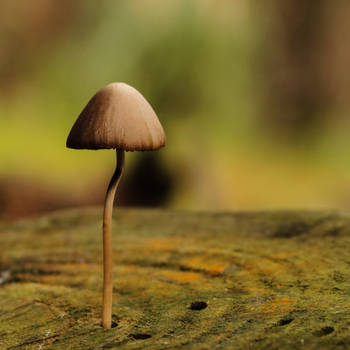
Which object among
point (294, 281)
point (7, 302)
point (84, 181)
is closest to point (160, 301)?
point (294, 281)

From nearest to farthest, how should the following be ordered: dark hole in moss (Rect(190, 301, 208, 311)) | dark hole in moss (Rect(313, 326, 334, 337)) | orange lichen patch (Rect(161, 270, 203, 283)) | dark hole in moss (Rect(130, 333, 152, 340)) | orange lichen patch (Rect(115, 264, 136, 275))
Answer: dark hole in moss (Rect(313, 326, 334, 337)) < dark hole in moss (Rect(130, 333, 152, 340)) < dark hole in moss (Rect(190, 301, 208, 311)) < orange lichen patch (Rect(161, 270, 203, 283)) < orange lichen patch (Rect(115, 264, 136, 275))

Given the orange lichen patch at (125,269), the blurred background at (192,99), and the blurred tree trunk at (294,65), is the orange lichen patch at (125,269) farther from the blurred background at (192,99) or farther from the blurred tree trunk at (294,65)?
the blurred tree trunk at (294,65)

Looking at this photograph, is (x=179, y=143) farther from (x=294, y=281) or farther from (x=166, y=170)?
(x=294, y=281)

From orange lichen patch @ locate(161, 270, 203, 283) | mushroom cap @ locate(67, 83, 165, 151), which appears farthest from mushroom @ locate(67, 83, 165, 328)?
orange lichen patch @ locate(161, 270, 203, 283)

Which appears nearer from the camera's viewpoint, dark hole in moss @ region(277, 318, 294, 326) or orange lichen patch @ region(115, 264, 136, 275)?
dark hole in moss @ region(277, 318, 294, 326)

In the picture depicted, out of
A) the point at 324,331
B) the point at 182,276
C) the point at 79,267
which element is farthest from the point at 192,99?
the point at 324,331

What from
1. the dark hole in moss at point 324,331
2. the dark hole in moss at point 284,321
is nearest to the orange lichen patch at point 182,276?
the dark hole in moss at point 284,321

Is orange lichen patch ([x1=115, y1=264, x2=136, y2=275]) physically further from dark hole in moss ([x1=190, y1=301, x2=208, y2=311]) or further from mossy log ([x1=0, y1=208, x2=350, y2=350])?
dark hole in moss ([x1=190, y1=301, x2=208, y2=311])
